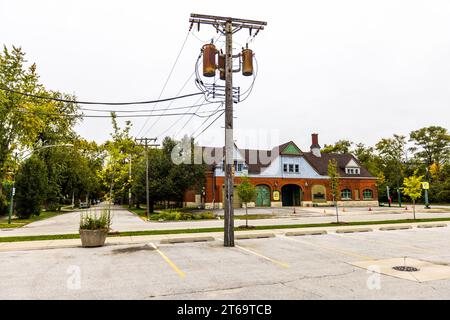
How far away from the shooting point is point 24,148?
33.5 metres

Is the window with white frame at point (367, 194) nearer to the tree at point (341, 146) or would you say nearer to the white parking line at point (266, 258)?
the tree at point (341, 146)

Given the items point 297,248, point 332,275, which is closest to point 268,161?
point 297,248

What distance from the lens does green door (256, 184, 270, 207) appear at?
4919cm

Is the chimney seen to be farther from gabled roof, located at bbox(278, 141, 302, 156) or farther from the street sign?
the street sign

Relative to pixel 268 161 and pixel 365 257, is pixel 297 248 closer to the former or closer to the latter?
pixel 365 257

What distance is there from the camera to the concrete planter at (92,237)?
1348 cm

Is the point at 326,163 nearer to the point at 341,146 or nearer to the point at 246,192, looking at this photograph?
the point at 341,146

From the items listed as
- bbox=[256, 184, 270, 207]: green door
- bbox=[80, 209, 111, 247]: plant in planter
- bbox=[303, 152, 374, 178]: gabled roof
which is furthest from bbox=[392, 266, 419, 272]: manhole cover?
bbox=[303, 152, 374, 178]: gabled roof

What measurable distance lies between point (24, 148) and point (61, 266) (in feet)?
94.7

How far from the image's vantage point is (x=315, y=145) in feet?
197

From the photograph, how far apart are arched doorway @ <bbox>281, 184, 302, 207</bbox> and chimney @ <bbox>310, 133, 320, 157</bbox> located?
378 inches

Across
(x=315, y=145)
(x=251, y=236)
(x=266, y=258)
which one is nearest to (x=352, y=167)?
(x=315, y=145)

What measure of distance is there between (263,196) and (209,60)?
3767cm

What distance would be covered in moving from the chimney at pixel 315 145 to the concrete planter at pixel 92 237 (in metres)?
50.5
